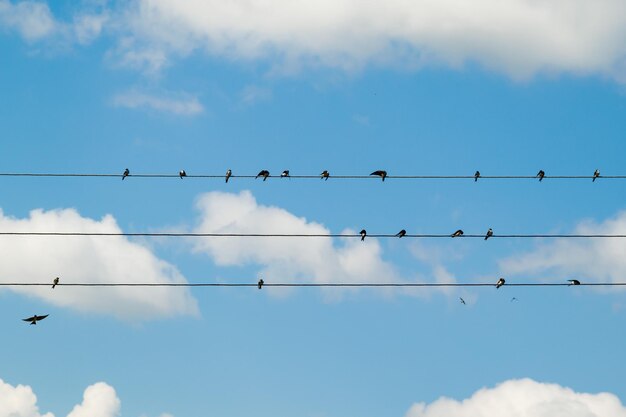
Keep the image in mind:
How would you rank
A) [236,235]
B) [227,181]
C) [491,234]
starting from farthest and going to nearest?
[227,181] → [491,234] → [236,235]

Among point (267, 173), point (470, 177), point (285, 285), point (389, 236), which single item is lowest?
point (285, 285)

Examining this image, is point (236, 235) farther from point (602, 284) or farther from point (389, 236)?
point (602, 284)

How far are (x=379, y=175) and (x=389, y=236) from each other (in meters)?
3.36

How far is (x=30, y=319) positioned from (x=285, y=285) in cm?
941

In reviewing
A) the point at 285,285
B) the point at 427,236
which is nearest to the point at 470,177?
the point at 427,236

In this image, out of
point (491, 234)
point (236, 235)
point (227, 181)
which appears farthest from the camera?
point (227, 181)

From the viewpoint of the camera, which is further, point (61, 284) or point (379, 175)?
point (379, 175)

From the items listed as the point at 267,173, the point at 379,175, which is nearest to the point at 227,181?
the point at 267,173

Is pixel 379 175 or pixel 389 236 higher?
pixel 379 175

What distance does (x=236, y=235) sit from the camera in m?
23.4

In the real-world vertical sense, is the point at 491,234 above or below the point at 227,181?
below

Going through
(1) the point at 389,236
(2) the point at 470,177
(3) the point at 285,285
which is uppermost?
(2) the point at 470,177

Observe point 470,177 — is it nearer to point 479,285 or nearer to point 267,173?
point 479,285

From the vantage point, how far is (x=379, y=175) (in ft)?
89.1
